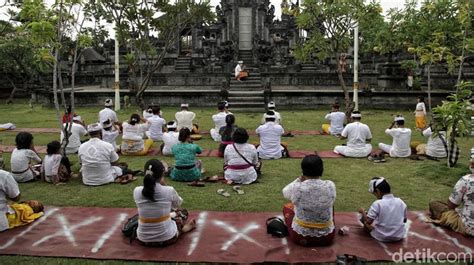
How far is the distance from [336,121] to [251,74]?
14.4 meters

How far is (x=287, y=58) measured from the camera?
32969mm

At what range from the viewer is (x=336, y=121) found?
49.9 feet

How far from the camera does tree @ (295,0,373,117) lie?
15.6m

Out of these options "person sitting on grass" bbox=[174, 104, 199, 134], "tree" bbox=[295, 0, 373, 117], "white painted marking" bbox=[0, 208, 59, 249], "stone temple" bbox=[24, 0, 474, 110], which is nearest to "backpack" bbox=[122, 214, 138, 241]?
"white painted marking" bbox=[0, 208, 59, 249]

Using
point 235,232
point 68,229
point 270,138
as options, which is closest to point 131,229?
point 68,229

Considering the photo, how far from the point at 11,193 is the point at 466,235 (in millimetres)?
6756

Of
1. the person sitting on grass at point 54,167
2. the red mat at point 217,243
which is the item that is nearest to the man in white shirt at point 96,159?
the person sitting on grass at point 54,167

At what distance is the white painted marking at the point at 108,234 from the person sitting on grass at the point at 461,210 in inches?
197

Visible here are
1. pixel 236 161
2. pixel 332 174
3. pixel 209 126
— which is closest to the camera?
pixel 236 161

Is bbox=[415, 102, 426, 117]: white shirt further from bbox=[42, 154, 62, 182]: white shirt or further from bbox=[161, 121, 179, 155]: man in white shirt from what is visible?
bbox=[42, 154, 62, 182]: white shirt

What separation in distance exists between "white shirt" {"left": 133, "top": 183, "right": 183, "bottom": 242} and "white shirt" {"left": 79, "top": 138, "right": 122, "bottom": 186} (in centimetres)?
323

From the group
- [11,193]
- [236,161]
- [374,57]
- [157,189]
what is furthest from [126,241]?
[374,57]

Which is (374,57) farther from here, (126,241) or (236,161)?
(126,241)

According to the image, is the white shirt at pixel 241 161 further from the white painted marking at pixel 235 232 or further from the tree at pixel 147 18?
the tree at pixel 147 18
